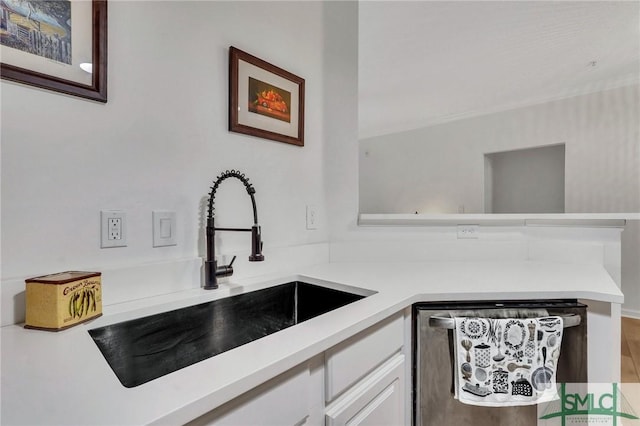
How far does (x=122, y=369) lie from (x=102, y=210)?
45 cm

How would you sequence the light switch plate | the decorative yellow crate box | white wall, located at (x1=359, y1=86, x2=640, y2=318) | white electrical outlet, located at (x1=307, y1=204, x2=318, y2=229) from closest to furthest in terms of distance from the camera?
the decorative yellow crate box, the light switch plate, white electrical outlet, located at (x1=307, y1=204, x2=318, y2=229), white wall, located at (x1=359, y1=86, x2=640, y2=318)

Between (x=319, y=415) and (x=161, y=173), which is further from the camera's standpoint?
(x=161, y=173)

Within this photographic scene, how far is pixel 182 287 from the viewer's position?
3.56 feet

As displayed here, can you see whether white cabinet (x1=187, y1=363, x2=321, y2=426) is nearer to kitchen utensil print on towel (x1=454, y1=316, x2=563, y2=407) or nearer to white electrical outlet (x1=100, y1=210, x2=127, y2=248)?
kitchen utensil print on towel (x1=454, y1=316, x2=563, y2=407)

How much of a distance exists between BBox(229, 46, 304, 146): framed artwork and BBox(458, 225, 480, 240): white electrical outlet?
970 mm

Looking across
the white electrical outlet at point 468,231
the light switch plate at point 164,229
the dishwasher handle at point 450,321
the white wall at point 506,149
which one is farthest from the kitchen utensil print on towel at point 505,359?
the white wall at point 506,149

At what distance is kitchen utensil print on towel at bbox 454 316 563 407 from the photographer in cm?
99

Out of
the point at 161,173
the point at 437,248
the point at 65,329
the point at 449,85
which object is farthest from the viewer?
the point at 449,85

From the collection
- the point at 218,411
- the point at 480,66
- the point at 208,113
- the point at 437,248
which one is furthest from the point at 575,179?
the point at 218,411

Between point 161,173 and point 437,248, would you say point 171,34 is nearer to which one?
point 161,173

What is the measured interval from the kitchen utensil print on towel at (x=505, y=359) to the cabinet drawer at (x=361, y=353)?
0.21m

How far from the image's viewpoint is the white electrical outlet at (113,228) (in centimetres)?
93

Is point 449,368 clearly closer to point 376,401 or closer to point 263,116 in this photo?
point 376,401

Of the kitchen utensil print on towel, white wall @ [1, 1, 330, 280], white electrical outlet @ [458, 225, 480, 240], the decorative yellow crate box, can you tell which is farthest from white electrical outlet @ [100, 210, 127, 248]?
white electrical outlet @ [458, 225, 480, 240]
